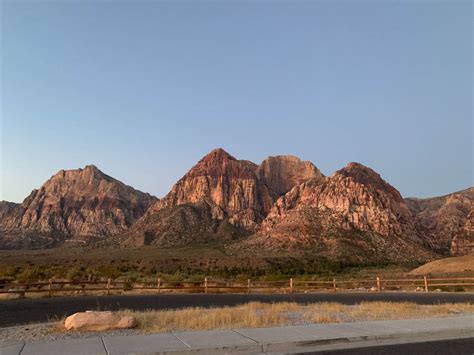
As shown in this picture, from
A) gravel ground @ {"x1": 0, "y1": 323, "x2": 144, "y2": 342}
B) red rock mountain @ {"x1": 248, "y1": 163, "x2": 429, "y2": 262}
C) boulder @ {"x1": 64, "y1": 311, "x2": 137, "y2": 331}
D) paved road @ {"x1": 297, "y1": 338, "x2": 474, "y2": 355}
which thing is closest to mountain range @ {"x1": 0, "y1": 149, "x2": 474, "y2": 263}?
red rock mountain @ {"x1": 248, "y1": 163, "x2": 429, "y2": 262}

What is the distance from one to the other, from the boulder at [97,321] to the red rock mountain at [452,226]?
293 feet

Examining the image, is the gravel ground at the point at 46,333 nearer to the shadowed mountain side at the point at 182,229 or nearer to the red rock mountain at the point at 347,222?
the red rock mountain at the point at 347,222

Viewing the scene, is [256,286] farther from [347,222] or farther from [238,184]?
[238,184]

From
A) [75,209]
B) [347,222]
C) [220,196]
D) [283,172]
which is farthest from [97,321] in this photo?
[75,209]

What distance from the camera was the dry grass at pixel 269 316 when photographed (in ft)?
46.7

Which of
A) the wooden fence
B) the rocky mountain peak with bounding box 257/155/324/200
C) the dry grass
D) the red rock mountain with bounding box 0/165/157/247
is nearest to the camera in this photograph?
the dry grass

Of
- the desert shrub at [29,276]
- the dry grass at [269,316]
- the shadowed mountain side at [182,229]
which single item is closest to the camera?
the dry grass at [269,316]

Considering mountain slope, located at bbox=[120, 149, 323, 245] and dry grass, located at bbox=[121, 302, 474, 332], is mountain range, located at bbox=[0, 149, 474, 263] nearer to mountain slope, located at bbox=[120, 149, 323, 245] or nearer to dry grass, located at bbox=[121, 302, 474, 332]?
mountain slope, located at bbox=[120, 149, 323, 245]

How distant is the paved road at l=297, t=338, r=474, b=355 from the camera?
35.4 feet

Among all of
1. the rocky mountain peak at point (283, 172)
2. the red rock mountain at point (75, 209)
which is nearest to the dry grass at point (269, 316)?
the rocky mountain peak at point (283, 172)

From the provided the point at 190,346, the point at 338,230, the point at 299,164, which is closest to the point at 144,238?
the point at 338,230

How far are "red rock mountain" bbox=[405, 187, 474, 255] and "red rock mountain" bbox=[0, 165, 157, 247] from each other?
8917cm

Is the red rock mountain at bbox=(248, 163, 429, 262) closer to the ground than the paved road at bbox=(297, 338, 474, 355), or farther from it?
farther from it

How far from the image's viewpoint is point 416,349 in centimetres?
1120
